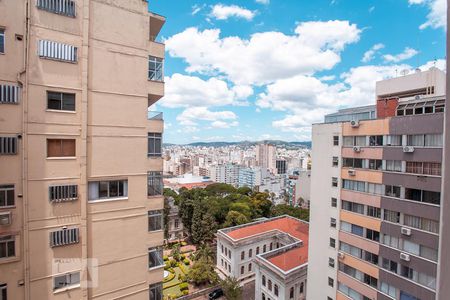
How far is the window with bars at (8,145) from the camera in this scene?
695 centimetres

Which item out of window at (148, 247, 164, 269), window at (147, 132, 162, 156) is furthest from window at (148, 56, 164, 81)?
window at (148, 247, 164, 269)

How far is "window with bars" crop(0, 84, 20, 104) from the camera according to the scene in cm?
691

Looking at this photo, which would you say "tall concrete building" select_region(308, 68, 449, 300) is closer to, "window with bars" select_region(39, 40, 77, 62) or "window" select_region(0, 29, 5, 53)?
"window with bars" select_region(39, 40, 77, 62)

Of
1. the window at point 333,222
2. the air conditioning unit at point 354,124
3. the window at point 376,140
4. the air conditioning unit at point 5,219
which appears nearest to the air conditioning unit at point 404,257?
the window at point 333,222

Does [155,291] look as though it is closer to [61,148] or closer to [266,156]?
[61,148]

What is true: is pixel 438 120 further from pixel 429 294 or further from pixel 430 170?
pixel 429 294

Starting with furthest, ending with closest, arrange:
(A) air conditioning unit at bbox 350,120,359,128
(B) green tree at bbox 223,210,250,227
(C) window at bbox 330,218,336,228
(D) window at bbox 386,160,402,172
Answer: (B) green tree at bbox 223,210,250,227 → (C) window at bbox 330,218,336,228 → (A) air conditioning unit at bbox 350,120,359,128 → (D) window at bbox 386,160,402,172

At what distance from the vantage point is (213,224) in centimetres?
4197

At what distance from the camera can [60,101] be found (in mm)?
7609

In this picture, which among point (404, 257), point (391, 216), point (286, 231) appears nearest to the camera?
point (404, 257)

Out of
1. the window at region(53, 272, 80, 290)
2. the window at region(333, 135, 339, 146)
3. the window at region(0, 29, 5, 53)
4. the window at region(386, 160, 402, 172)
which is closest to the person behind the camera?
the window at region(0, 29, 5, 53)

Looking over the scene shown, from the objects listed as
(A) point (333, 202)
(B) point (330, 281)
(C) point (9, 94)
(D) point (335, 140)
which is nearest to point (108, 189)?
(C) point (9, 94)

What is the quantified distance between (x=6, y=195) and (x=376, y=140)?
17.8m

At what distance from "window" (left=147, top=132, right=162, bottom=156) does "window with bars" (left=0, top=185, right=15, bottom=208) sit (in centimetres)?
403
